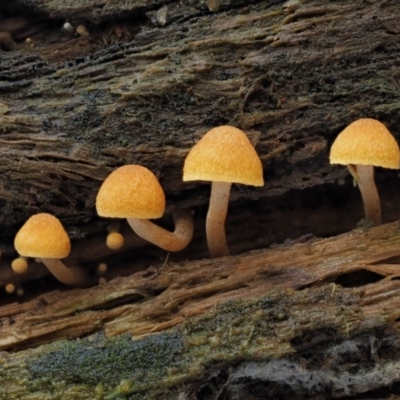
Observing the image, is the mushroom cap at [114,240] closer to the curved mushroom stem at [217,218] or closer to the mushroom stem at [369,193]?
the curved mushroom stem at [217,218]

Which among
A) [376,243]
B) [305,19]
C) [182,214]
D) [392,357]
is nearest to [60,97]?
[182,214]

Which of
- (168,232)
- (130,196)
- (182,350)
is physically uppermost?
(130,196)

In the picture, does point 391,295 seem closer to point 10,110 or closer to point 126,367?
point 126,367

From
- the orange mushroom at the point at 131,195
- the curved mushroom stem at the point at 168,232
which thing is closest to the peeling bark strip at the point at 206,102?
the curved mushroom stem at the point at 168,232

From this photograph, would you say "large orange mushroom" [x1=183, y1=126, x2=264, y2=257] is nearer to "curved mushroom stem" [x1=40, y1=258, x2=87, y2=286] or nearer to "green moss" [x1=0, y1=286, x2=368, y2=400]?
"green moss" [x1=0, y1=286, x2=368, y2=400]

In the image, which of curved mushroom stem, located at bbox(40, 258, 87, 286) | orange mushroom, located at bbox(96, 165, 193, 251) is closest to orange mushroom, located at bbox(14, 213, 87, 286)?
curved mushroom stem, located at bbox(40, 258, 87, 286)

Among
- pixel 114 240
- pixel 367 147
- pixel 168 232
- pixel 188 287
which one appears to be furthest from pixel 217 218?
pixel 367 147

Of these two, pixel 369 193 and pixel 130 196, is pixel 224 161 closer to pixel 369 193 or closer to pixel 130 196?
pixel 130 196
